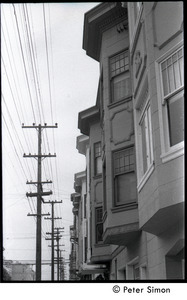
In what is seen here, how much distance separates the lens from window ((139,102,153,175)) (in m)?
7.59

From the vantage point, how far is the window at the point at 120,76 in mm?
10952

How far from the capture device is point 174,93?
646 cm

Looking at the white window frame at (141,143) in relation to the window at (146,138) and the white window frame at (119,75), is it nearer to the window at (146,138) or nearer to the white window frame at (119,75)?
the window at (146,138)

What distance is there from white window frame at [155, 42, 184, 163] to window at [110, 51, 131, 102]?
3907 millimetres

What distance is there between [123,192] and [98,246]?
5.23 meters

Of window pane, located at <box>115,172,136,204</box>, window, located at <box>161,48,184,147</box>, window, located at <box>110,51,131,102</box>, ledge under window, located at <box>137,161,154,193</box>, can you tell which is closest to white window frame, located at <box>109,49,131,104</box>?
window, located at <box>110,51,131,102</box>

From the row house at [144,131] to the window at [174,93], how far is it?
13 millimetres

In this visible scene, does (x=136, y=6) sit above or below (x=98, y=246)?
above

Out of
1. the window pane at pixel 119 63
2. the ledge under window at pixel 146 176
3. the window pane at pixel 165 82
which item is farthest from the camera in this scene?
the window pane at pixel 119 63

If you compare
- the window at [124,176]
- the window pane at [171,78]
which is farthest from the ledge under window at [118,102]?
the window pane at [171,78]

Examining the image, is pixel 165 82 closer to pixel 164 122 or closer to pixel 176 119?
pixel 164 122

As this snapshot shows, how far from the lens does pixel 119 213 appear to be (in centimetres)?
1032

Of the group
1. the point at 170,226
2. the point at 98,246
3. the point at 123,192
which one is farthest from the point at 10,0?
the point at 98,246

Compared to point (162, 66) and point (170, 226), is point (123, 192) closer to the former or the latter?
point (170, 226)
